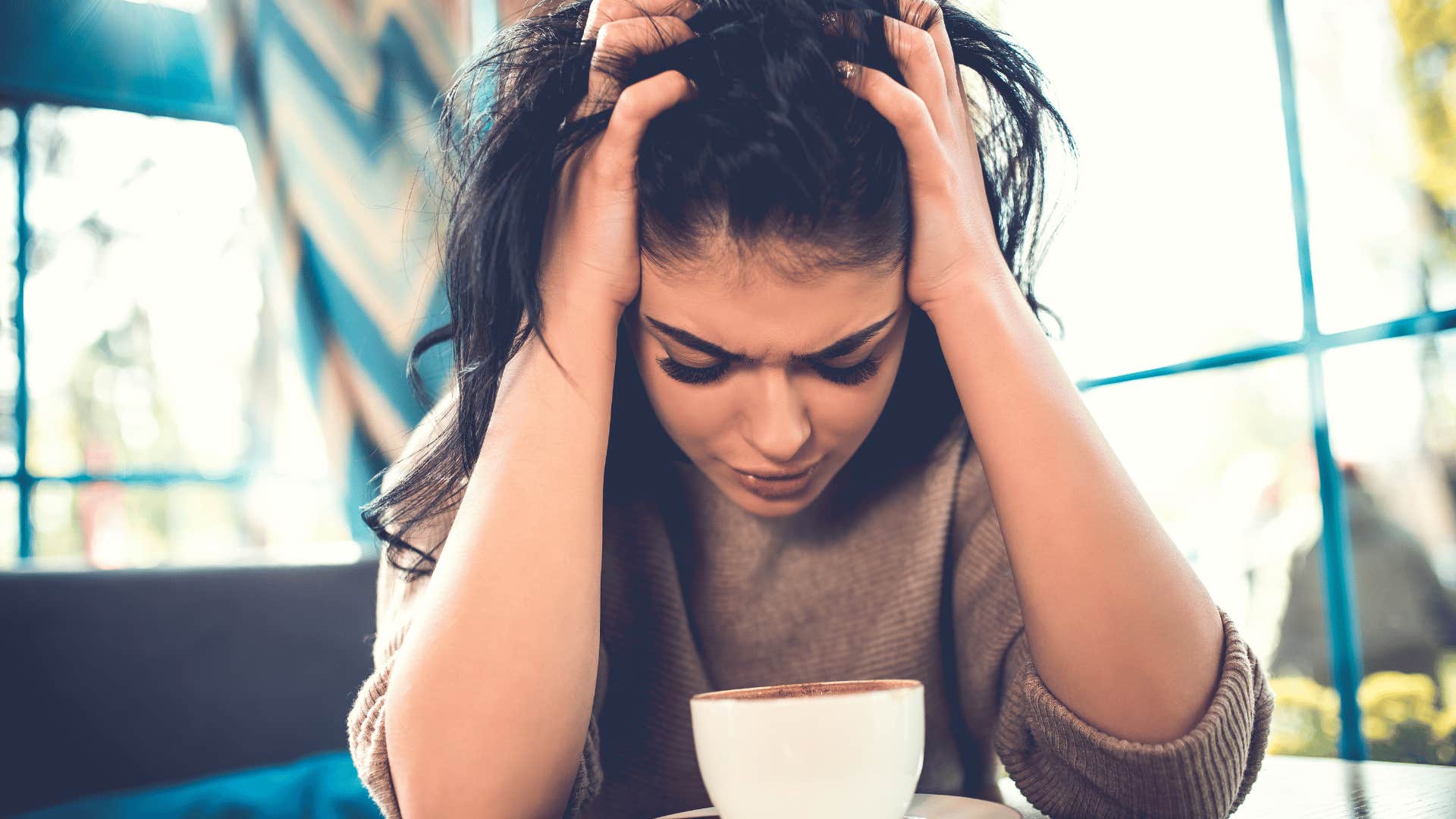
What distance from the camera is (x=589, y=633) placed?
2.22 feet

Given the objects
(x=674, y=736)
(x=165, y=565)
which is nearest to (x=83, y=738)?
(x=165, y=565)

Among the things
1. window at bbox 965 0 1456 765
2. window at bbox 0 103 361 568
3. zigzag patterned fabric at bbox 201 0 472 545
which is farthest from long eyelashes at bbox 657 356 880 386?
window at bbox 0 103 361 568

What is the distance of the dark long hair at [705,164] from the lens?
68cm

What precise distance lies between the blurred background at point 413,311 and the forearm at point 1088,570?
0.29 metres

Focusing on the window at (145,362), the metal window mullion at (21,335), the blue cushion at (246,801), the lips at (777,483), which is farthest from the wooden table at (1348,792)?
the metal window mullion at (21,335)

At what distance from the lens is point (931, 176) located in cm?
73

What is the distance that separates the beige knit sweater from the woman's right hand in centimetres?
29

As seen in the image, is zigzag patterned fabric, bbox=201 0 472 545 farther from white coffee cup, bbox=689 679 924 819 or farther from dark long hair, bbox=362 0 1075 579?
white coffee cup, bbox=689 679 924 819

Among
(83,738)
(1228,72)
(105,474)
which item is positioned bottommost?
(105,474)

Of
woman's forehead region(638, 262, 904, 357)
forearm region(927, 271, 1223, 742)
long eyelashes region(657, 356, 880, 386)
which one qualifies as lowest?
forearm region(927, 271, 1223, 742)

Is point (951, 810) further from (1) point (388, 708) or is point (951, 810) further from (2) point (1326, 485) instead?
(2) point (1326, 485)

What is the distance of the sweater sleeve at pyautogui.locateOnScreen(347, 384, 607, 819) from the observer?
2.16ft

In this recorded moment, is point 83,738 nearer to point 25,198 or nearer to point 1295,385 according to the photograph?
point 25,198

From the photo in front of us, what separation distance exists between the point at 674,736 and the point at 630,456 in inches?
10.3
